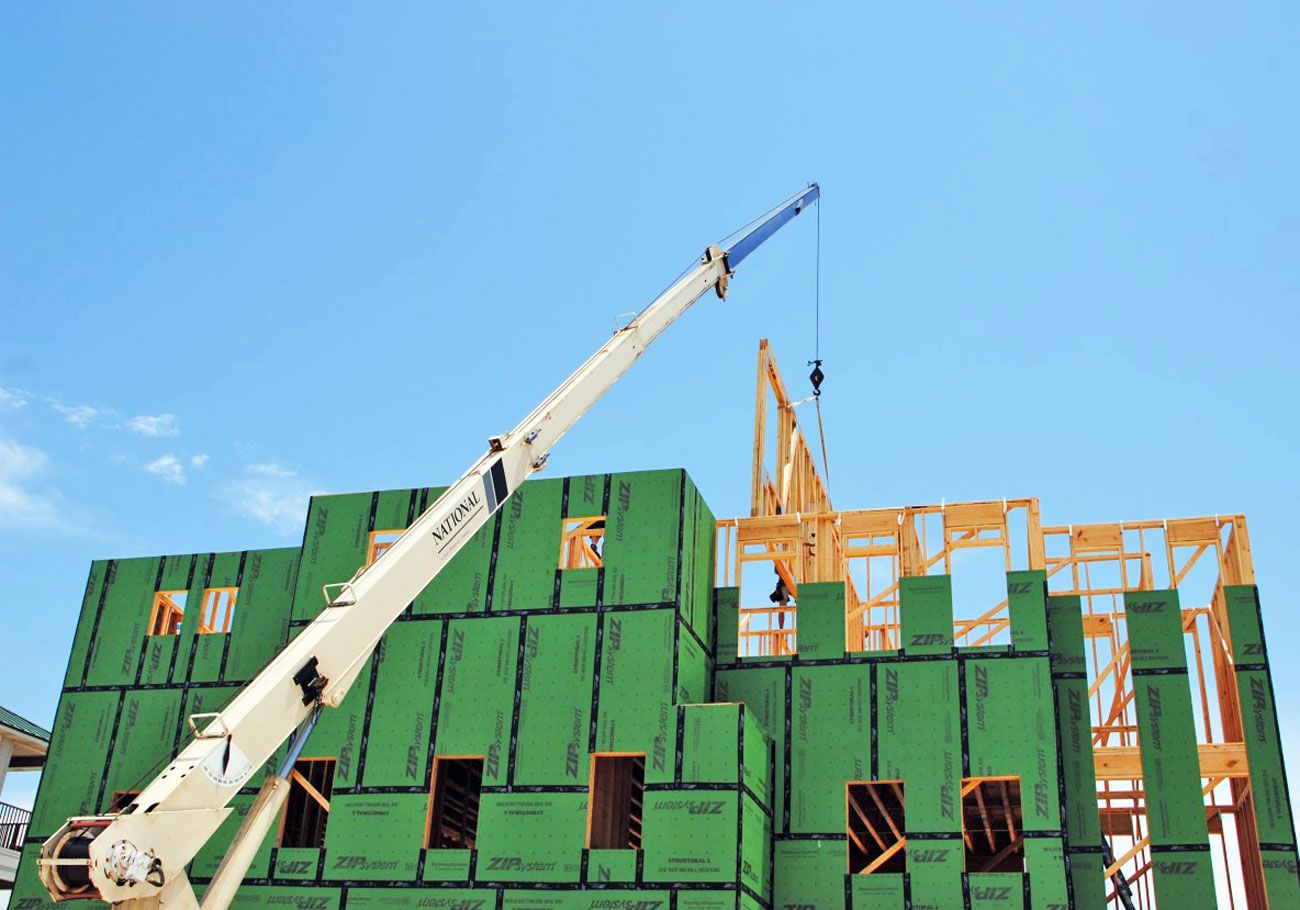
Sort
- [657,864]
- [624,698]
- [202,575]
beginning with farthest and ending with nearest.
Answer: [202,575] → [624,698] → [657,864]

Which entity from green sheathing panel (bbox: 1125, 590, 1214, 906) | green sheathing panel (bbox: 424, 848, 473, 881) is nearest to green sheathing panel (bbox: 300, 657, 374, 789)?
green sheathing panel (bbox: 424, 848, 473, 881)

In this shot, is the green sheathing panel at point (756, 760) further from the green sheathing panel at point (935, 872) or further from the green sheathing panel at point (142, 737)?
the green sheathing panel at point (142, 737)

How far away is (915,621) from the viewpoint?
80.8ft

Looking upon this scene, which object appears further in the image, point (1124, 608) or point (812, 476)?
point (812, 476)

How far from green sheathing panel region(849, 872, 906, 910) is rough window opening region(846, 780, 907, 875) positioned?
1478 millimetres

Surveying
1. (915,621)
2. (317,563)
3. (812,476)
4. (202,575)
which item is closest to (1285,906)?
(915,621)

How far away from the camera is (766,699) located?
24.9 metres

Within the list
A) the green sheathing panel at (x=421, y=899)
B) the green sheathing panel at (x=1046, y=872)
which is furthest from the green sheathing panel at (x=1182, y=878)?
the green sheathing panel at (x=421, y=899)

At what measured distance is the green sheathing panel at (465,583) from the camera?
2516cm

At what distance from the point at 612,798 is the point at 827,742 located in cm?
405

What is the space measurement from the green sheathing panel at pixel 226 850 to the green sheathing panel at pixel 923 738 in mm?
10448

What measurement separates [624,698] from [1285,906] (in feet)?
38.1

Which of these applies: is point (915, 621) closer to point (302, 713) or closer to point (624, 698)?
point (624, 698)

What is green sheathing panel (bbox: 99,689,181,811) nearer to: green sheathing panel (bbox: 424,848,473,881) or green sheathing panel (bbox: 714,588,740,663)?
green sheathing panel (bbox: 424,848,473,881)
